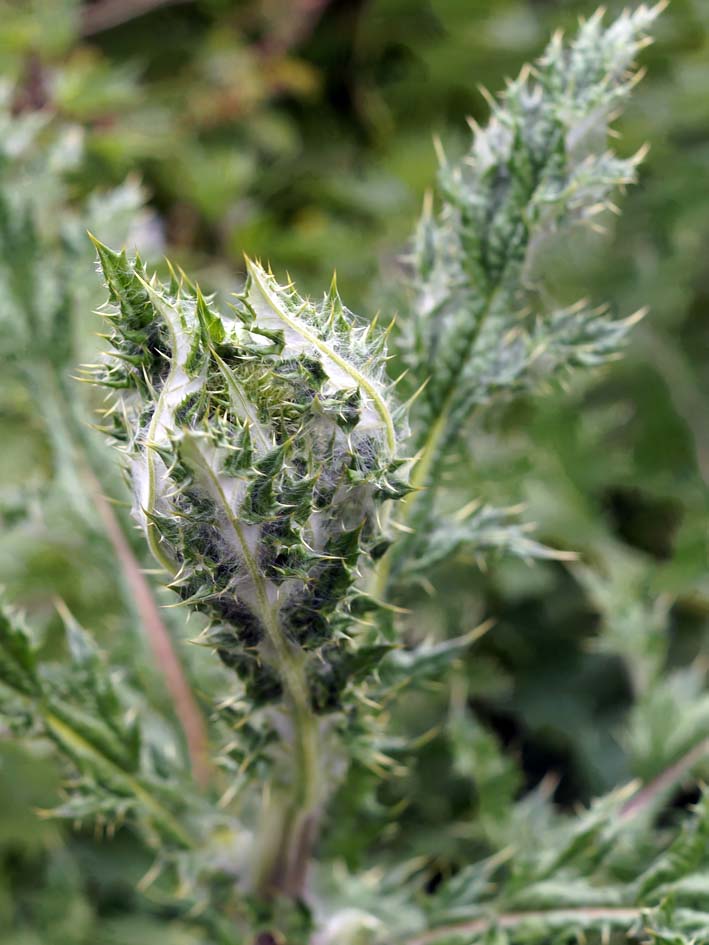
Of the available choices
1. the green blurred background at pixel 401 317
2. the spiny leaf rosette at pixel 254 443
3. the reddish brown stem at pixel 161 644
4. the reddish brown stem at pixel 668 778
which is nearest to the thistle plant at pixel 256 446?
the spiny leaf rosette at pixel 254 443

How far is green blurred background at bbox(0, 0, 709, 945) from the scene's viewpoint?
240 cm

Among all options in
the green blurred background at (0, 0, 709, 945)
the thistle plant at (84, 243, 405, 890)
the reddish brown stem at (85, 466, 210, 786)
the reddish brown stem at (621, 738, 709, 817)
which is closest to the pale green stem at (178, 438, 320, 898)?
the thistle plant at (84, 243, 405, 890)

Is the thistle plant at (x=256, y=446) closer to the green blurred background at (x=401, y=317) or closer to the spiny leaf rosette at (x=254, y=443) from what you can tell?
the spiny leaf rosette at (x=254, y=443)

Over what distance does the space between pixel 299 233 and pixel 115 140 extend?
2.58ft

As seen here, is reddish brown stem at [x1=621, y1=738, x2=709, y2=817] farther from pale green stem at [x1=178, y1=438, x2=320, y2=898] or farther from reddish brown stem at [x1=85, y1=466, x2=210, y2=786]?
reddish brown stem at [x1=85, y1=466, x2=210, y2=786]

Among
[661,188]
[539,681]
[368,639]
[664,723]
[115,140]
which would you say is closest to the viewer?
[368,639]

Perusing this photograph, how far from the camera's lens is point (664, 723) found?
2301 mm

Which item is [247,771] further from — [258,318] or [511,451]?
[511,451]

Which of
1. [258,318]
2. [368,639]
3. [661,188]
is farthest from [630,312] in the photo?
[258,318]

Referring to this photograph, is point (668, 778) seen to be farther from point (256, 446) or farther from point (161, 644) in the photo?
point (256, 446)

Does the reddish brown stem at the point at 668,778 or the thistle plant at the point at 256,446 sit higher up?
the thistle plant at the point at 256,446

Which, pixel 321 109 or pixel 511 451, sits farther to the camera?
pixel 321 109

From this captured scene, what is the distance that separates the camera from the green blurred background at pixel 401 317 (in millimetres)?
2398

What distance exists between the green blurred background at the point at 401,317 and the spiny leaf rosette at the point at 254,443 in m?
0.65
